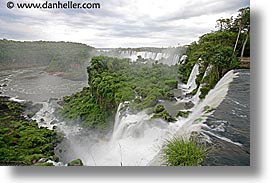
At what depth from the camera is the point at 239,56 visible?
213 cm

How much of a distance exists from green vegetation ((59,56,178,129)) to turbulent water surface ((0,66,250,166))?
0.07 meters

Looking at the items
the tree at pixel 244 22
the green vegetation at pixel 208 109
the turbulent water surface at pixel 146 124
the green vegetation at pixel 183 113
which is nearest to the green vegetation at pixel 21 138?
the turbulent water surface at pixel 146 124

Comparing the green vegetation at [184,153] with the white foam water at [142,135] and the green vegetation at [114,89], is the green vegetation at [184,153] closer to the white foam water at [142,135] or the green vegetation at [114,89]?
the white foam water at [142,135]

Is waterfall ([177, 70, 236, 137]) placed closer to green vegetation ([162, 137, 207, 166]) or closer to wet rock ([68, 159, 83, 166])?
green vegetation ([162, 137, 207, 166])

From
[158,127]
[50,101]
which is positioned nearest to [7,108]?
[50,101]

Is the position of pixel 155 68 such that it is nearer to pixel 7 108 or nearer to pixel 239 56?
pixel 239 56

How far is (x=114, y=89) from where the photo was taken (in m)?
2.37

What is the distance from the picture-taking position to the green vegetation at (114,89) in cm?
225

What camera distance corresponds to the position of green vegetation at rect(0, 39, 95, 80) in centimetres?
221

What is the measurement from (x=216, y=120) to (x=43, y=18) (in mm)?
1441

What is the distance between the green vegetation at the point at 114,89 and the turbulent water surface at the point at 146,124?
0.23ft

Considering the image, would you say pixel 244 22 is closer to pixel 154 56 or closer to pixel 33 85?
pixel 154 56

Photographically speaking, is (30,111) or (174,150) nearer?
(174,150)

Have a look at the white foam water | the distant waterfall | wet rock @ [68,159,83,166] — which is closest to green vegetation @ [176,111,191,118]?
the white foam water
